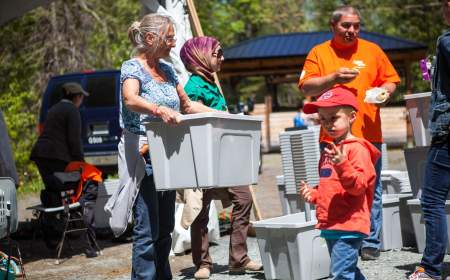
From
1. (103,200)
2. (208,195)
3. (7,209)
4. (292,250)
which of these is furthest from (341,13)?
(103,200)

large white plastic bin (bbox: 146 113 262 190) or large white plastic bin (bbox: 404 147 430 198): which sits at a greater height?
large white plastic bin (bbox: 146 113 262 190)

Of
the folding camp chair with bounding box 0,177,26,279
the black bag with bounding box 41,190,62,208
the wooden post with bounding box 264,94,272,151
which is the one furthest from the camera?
the wooden post with bounding box 264,94,272,151

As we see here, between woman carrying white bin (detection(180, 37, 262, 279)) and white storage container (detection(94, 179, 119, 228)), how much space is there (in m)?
2.96

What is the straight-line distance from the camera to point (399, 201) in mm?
7465

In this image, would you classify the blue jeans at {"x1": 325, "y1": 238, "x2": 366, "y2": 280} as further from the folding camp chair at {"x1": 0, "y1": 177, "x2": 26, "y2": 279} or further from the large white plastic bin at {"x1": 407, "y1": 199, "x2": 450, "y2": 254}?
the large white plastic bin at {"x1": 407, "y1": 199, "x2": 450, "y2": 254}

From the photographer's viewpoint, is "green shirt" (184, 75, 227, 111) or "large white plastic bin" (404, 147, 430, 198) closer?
"green shirt" (184, 75, 227, 111)

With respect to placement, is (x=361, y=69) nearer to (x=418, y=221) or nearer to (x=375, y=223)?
(x=375, y=223)

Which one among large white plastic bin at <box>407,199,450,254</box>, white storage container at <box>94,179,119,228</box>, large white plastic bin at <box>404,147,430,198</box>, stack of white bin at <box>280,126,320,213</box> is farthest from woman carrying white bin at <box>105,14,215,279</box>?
white storage container at <box>94,179,119,228</box>

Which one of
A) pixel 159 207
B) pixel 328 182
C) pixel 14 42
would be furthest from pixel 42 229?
pixel 14 42

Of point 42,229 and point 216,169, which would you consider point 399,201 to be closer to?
point 216,169

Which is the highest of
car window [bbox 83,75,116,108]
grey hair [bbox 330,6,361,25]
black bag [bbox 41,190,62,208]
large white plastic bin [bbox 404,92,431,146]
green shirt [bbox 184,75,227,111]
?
car window [bbox 83,75,116,108]

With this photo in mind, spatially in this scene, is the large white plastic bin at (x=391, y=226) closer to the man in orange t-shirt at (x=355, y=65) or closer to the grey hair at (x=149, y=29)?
the man in orange t-shirt at (x=355, y=65)

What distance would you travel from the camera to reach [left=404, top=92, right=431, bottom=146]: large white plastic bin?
7.23 m

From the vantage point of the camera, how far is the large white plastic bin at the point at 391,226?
7.36 metres
